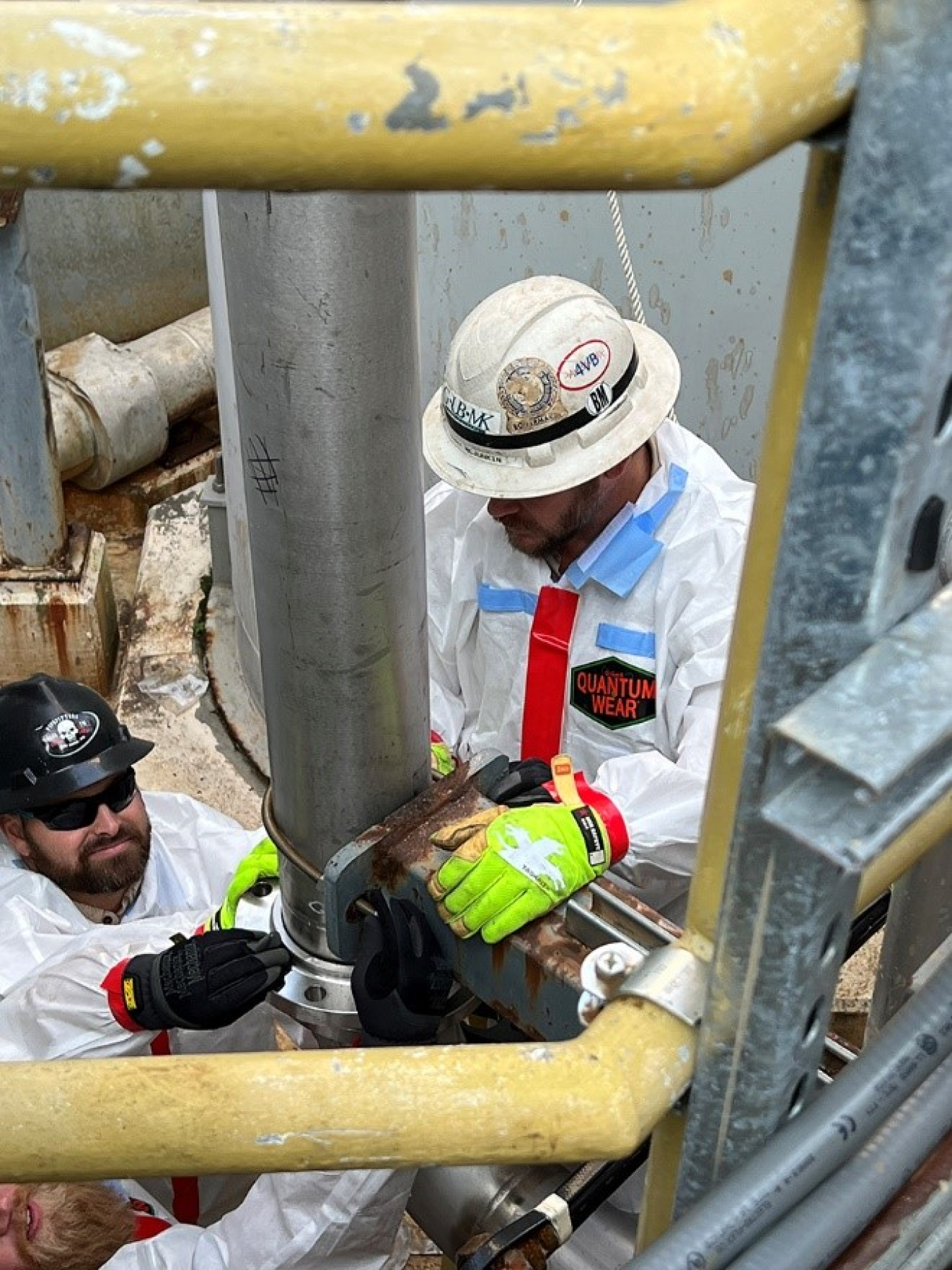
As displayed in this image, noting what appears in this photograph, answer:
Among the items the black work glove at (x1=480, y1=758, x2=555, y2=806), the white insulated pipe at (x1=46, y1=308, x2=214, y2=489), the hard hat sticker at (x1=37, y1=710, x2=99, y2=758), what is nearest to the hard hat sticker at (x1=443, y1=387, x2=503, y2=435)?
the black work glove at (x1=480, y1=758, x2=555, y2=806)

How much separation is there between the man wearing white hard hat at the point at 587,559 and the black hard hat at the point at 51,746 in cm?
68

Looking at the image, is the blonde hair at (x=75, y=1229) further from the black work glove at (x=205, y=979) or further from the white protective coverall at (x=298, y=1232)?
the black work glove at (x=205, y=979)

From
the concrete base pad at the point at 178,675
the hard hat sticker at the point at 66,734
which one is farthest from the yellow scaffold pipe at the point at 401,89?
the concrete base pad at the point at 178,675

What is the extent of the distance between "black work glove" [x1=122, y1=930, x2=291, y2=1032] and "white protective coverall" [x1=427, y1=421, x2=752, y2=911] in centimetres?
53

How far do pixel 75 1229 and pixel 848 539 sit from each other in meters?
1.88

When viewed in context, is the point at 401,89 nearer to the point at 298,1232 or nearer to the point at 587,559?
the point at 298,1232

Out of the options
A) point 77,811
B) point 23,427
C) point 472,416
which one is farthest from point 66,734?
point 23,427

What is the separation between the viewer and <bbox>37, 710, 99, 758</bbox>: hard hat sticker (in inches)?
104

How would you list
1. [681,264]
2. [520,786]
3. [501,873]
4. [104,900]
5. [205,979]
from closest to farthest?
[501,873]
[520,786]
[205,979]
[104,900]
[681,264]

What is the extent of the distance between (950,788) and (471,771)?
3.14 ft

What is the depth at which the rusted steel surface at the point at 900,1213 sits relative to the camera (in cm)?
87

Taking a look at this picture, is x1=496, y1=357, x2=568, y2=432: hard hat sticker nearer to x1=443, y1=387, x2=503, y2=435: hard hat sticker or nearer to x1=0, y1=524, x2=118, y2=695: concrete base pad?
x1=443, y1=387, x2=503, y2=435: hard hat sticker

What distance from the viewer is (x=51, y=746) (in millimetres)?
2650

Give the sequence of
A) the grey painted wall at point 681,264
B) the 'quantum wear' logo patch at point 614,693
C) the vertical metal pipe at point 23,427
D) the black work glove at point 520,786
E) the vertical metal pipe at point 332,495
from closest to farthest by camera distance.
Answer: the vertical metal pipe at point 332,495
the black work glove at point 520,786
the 'quantum wear' logo patch at point 614,693
the grey painted wall at point 681,264
the vertical metal pipe at point 23,427
